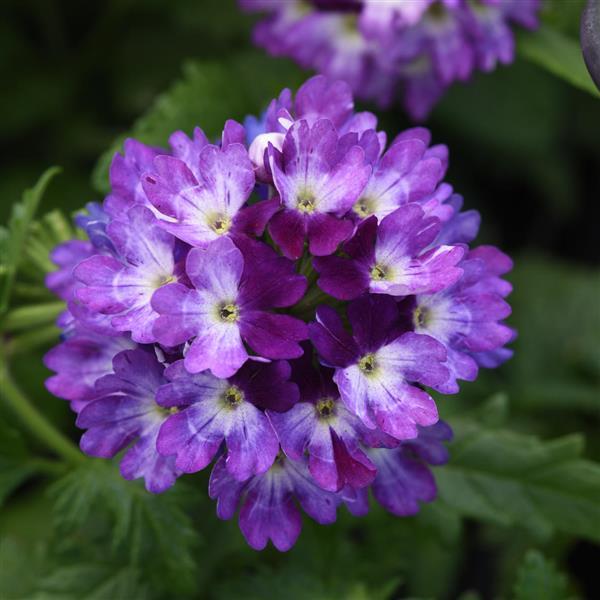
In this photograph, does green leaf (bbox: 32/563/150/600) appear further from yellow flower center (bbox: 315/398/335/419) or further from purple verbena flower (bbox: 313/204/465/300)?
purple verbena flower (bbox: 313/204/465/300)

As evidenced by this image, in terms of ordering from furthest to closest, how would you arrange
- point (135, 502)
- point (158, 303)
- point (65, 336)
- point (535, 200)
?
point (535, 200), point (135, 502), point (65, 336), point (158, 303)

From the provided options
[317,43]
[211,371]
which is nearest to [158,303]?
[211,371]

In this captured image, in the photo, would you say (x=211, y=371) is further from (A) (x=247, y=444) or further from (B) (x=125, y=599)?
(B) (x=125, y=599)

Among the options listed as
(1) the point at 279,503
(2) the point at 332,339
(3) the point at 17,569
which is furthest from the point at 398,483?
(3) the point at 17,569

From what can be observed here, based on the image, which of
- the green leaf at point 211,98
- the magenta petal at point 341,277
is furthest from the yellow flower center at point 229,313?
the green leaf at point 211,98

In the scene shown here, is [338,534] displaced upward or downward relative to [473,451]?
downward

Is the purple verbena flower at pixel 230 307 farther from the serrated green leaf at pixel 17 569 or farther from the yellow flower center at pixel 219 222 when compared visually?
the serrated green leaf at pixel 17 569
